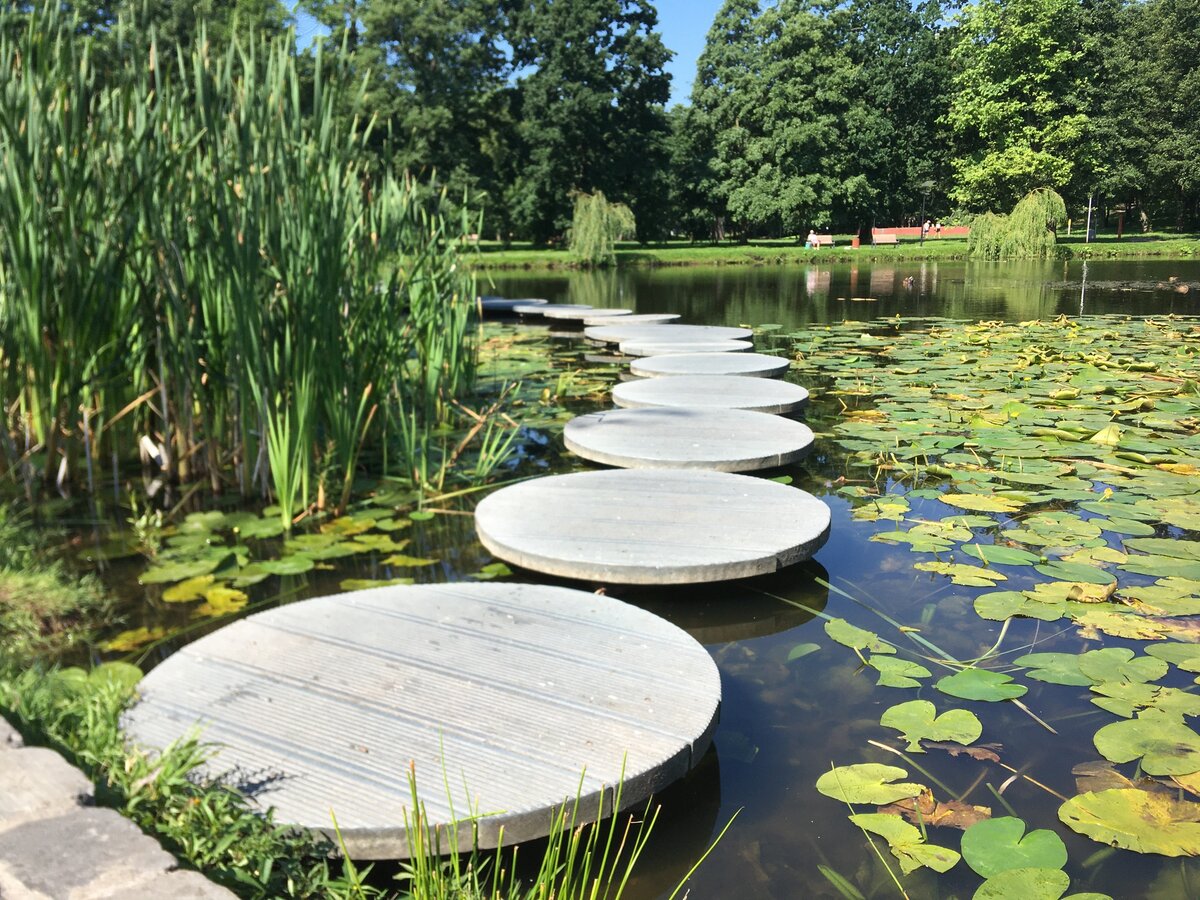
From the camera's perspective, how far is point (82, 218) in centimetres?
299

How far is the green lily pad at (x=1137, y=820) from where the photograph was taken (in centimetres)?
161

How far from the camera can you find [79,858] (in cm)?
110

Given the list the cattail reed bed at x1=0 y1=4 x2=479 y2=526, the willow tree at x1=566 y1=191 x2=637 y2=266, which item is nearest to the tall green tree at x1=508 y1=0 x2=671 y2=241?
the willow tree at x1=566 y1=191 x2=637 y2=266

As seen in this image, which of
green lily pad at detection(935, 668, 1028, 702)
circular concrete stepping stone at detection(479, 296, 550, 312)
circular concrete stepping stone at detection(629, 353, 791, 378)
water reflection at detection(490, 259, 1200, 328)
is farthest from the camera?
circular concrete stepping stone at detection(479, 296, 550, 312)

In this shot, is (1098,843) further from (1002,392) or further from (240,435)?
(1002,392)

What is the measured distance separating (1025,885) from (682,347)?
619 cm

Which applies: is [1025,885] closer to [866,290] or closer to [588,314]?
[588,314]

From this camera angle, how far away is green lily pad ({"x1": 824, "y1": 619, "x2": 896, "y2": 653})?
2.48 meters

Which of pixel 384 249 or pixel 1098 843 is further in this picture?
pixel 384 249

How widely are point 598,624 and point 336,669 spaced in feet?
2.09

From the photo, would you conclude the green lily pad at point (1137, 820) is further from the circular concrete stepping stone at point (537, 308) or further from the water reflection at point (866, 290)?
the circular concrete stepping stone at point (537, 308)

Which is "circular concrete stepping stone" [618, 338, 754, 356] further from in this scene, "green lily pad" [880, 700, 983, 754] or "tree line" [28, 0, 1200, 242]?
"tree line" [28, 0, 1200, 242]

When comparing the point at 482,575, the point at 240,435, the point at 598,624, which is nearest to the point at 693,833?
the point at 598,624

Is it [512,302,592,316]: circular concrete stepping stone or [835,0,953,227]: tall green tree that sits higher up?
[835,0,953,227]: tall green tree
